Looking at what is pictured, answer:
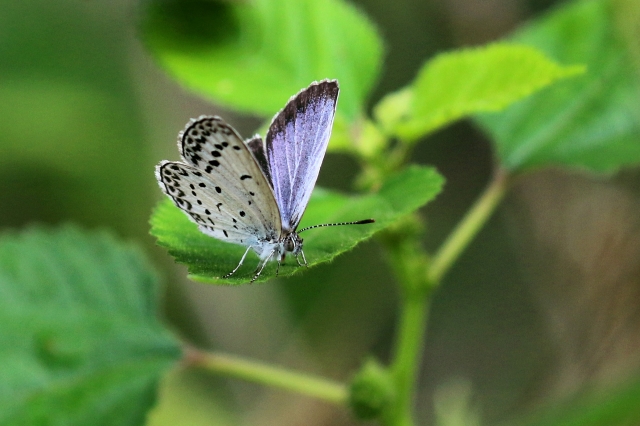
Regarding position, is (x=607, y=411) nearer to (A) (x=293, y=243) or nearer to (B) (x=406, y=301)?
(B) (x=406, y=301)

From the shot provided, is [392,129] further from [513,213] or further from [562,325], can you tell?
[513,213]

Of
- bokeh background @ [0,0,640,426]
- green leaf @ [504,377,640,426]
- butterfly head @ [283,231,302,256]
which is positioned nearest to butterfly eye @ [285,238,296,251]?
butterfly head @ [283,231,302,256]

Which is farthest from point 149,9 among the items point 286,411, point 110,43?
point 286,411

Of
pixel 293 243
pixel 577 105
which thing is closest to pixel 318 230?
pixel 293 243

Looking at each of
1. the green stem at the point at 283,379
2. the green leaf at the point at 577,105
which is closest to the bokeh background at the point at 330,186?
Result: the green leaf at the point at 577,105

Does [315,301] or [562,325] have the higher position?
[315,301]

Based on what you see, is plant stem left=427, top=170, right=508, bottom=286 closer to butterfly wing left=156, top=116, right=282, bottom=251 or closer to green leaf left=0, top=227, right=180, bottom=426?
butterfly wing left=156, top=116, right=282, bottom=251
